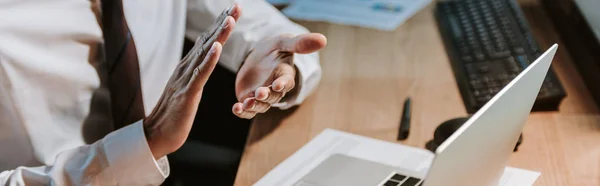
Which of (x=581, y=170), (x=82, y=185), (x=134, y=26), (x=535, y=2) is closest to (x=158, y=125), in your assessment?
(x=82, y=185)

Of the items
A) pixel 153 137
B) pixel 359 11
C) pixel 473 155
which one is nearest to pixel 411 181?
pixel 473 155

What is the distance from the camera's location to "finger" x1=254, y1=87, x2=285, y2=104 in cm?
98

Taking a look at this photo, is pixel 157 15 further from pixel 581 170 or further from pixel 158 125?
pixel 581 170

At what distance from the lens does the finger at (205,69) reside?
914 mm

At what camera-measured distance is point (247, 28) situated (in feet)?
4.34

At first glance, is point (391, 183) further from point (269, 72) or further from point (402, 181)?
point (269, 72)

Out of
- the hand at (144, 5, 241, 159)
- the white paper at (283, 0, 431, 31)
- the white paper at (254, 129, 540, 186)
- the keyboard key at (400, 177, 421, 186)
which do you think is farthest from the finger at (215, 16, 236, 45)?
the white paper at (283, 0, 431, 31)

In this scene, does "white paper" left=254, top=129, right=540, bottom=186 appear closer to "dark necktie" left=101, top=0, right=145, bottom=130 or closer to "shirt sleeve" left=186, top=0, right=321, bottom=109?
"shirt sleeve" left=186, top=0, right=321, bottom=109

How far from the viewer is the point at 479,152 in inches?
A: 29.4

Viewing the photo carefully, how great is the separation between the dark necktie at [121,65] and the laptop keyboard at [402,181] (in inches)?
16.6

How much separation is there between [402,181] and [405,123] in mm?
181

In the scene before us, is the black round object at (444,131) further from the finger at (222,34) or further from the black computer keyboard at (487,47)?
the finger at (222,34)

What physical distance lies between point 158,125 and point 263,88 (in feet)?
0.53

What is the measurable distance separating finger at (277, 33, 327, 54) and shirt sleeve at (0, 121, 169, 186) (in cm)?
25
